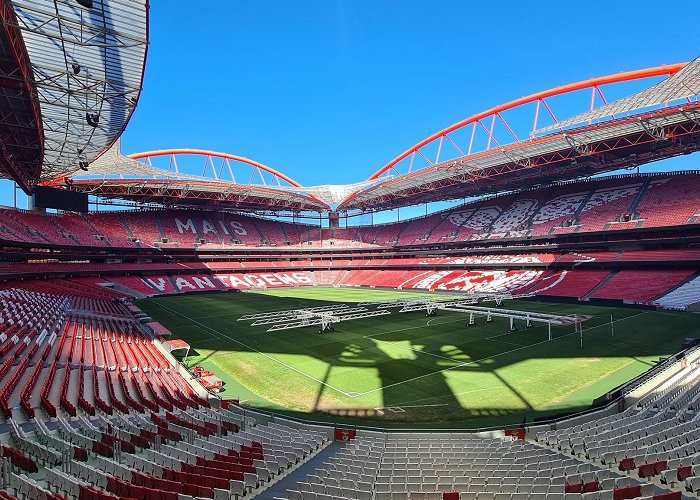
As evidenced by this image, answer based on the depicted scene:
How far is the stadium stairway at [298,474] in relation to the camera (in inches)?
268

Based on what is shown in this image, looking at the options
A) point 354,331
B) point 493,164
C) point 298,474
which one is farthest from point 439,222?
point 298,474

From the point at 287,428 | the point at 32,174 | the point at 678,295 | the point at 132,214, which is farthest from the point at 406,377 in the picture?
the point at 132,214

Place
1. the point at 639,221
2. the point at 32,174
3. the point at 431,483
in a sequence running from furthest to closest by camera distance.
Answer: the point at 639,221 → the point at 32,174 → the point at 431,483

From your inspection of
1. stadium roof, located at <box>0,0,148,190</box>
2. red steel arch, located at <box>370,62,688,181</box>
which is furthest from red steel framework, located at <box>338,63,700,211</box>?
stadium roof, located at <box>0,0,148,190</box>

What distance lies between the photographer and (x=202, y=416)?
38.5 feet

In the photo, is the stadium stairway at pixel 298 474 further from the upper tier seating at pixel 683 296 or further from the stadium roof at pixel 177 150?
the upper tier seating at pixel 683 296

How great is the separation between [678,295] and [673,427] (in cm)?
3049

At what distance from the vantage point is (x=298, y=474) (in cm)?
808

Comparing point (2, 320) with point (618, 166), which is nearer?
point (2, 320)

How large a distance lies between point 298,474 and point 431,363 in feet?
40.8

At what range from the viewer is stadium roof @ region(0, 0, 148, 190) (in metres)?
14.2

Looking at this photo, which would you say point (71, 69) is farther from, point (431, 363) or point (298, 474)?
point (431, 363)

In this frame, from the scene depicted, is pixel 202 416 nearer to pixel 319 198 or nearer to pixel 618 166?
pixel 618 166

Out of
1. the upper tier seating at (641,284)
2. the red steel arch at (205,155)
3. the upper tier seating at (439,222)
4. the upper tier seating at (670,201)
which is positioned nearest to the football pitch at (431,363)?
the upper tier seating at (641,284)
